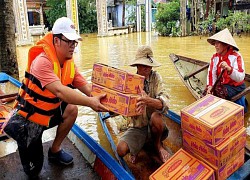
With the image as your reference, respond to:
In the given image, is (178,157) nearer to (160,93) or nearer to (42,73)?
(160,93)

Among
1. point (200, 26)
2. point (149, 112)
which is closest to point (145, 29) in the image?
point (200, 26)

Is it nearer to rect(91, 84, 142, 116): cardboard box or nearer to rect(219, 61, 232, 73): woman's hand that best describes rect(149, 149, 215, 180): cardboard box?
rect(91, 84, 142, 116): cardboard box

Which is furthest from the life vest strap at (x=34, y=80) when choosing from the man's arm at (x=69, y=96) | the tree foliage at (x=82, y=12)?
the tree foliage at (x=82, y=12)

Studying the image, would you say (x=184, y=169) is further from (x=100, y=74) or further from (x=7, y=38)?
(x=7, y=38)

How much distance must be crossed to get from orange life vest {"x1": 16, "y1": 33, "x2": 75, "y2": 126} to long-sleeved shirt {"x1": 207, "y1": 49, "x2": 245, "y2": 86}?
2.21m

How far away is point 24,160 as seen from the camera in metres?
2.24

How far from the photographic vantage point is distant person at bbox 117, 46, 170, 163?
2.43 meters

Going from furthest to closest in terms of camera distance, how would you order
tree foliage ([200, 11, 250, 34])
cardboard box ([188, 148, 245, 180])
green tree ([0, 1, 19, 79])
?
tree foliage ([200, 11, 250, 34]) < green tree ([0, 1, 19, 79]) < cardboard box ([188, 148, 245, 180])

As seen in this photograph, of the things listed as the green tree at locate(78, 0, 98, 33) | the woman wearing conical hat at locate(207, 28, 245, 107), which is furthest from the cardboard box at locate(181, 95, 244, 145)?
the green tree at locate(78, 0, 98, 33)

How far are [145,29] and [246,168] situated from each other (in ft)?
79.5

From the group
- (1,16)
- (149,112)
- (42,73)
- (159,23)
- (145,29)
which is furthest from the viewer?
(145,29)

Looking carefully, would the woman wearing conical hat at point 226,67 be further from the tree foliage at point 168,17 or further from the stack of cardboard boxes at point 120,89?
the tree foliage at point 168,17

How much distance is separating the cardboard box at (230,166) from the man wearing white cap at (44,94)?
96 centimetres

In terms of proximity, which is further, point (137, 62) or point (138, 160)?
point (138, 160)
